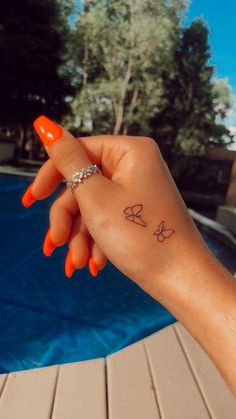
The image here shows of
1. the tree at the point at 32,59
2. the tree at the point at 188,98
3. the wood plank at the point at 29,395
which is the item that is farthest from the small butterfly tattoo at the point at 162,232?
the tree at the point at 188,98

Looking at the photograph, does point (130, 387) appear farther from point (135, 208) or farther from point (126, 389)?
point (135, 208)

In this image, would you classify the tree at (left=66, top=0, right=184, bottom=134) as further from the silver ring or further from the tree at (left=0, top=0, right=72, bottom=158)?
the silver ring

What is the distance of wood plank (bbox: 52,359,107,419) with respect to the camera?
2408 millimetres

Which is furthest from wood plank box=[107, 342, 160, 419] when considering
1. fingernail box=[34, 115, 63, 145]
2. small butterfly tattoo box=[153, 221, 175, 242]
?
fingernail box=[34, 115, 63, 145]

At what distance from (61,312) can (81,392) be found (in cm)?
370

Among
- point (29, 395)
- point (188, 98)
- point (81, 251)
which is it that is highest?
point (188, 98)

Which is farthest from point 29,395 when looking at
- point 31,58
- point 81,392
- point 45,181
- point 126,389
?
point 31,58

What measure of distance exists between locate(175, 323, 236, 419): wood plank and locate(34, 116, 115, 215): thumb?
1856mm

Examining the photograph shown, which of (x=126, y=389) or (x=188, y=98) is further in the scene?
(x=188, y=98)

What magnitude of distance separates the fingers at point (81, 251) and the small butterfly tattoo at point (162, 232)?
314 millimetres

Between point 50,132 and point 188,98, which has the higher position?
point 188,98

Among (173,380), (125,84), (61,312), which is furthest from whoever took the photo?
(125,84)

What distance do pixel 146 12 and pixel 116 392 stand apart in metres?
24.8

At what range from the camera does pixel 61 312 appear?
6215 mm
